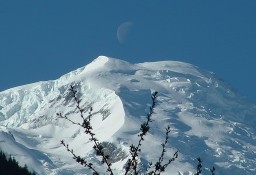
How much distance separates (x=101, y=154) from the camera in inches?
617

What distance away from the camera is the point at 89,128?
52.4 feet

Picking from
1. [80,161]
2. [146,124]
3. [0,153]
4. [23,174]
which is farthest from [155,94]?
[0,153]

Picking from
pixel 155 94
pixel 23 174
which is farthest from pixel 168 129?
pixel 23 174

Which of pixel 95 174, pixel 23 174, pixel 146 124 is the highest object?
pixel 23 174

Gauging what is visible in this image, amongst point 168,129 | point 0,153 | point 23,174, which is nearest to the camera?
point 168,129

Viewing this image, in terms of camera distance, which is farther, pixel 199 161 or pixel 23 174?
pixel 23 174

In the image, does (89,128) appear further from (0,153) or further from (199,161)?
(0,153)

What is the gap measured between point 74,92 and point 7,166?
3574 inches

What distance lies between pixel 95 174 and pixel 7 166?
9159 cm

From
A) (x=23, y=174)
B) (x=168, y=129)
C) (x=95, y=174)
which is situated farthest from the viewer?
(x=23, y=174)

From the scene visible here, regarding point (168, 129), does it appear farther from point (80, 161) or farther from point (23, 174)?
point (23, 174)

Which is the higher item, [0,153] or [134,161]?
[0,153]

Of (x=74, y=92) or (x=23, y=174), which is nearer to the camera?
(x=74, y=92)

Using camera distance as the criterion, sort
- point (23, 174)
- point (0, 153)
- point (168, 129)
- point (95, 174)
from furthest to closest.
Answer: point (0, 153), point (23, 174), point (168, 129), point (95, 174)
